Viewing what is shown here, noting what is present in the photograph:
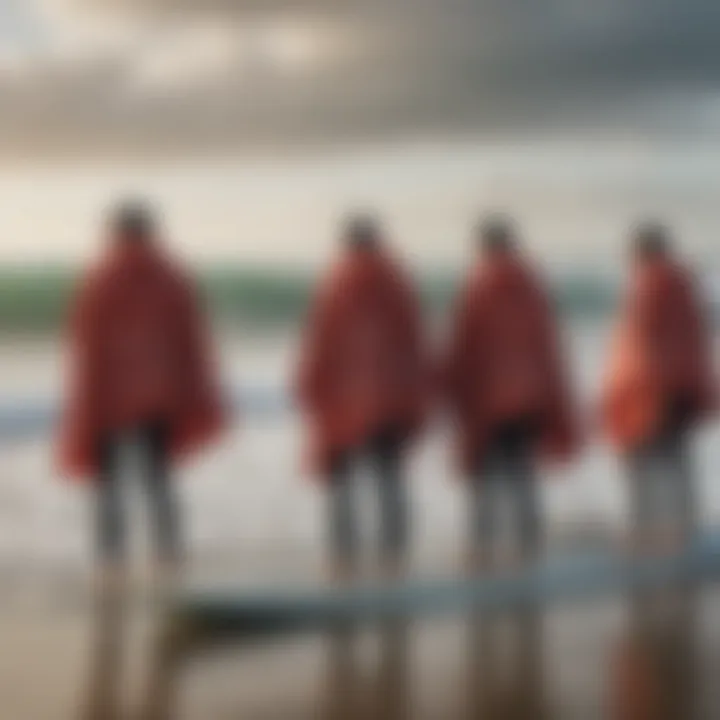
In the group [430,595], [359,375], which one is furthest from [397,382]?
[430,595]

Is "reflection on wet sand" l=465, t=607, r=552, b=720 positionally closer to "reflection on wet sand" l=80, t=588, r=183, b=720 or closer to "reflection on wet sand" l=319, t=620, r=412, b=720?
"reflection on wet sand" l=319, t=620, r=412, b=720

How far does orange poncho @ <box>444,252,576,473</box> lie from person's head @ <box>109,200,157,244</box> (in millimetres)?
181

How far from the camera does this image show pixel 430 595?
79 centimetres

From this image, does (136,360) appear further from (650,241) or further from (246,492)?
(650,241)

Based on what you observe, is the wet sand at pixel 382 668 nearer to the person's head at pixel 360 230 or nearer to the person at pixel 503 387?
the person at pixel 503 387

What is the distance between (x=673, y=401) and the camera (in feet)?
2.77

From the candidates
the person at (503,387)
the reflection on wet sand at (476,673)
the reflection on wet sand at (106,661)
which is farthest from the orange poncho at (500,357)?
the reflection on wet sand at (106,661)

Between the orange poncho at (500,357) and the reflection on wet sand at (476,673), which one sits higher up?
the orange poncho at (500,357)

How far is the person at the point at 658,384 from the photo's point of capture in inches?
32.6

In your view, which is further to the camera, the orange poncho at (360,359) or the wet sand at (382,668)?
the orange poncho at (360,359)

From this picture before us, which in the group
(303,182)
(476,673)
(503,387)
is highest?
(303,182)

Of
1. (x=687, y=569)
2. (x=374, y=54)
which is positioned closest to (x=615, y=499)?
(x=687, y=569)

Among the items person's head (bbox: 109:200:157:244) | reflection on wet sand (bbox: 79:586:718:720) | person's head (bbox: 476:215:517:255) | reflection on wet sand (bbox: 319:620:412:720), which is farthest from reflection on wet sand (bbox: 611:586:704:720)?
person's head (bbox: 109:200:157:244)

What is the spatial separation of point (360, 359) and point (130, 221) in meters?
0.15
